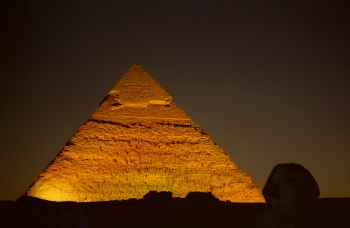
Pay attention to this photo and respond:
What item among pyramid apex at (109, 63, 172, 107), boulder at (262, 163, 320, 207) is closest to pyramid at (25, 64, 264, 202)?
pyramid apex at (109, 63, 172, 107)

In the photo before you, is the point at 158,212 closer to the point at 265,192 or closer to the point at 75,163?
the point at 265,192

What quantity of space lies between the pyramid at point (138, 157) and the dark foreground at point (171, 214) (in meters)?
5.67

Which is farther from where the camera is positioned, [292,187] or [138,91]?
[138,91]

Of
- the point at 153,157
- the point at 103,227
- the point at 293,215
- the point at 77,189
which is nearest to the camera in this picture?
the point at 293,215

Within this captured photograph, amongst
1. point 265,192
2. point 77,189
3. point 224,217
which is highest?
point 265,192

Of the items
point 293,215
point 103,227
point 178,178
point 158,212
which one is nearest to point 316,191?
point 293,215

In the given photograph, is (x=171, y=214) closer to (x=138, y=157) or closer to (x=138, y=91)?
(x=138, y=157)

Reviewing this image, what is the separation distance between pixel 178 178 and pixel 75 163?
12.0 feet

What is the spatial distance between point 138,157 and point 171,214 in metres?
8.37

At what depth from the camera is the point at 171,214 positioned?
12.2 meters

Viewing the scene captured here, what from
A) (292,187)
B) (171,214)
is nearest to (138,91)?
(171,214)

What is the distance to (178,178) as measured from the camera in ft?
65.6

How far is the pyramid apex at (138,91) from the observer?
70.7 feet

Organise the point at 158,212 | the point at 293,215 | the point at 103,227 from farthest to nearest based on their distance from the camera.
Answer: the point at 158,212, the point at 103,227, the point at 293,215
